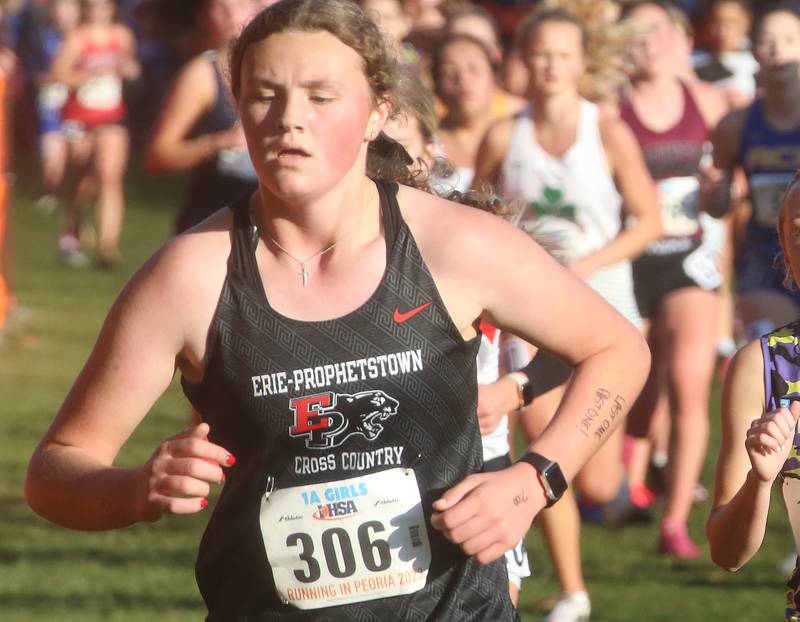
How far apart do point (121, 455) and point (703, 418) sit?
3.10 m

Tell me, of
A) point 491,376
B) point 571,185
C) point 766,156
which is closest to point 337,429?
point 491,376

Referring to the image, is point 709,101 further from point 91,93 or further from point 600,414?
point 91,93

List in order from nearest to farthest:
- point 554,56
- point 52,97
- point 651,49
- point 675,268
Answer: point 554,56
point 675,268
point 651,49
point 52,97

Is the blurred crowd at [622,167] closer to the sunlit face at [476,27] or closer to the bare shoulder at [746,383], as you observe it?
the sunlit face at [476,27]

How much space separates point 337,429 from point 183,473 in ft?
1.38

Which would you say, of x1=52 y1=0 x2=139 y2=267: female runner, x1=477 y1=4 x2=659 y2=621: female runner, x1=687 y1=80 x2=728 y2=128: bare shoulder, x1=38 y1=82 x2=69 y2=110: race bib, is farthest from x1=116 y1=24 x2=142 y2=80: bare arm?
x1=477 y1=4 x2=659 y2=621: female runner

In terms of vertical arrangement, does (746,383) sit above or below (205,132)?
above

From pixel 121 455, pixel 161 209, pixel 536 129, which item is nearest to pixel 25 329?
pixel 121 455

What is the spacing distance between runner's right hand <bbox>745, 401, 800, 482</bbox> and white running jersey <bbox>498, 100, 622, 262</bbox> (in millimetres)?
3879

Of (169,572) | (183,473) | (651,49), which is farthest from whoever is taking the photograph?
(651,49)

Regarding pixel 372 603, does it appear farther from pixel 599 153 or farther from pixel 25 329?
pixel 25 329

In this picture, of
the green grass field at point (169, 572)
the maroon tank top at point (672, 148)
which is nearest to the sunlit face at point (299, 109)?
the green grass field at point (169, 572)

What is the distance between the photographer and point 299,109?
298cm

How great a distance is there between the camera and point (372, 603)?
3.18 m
